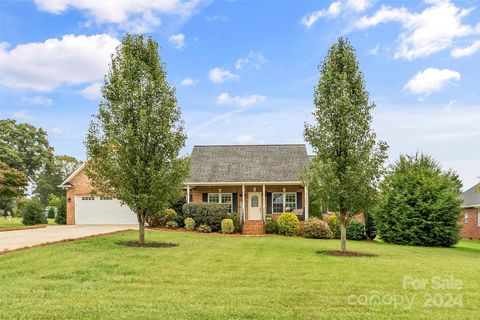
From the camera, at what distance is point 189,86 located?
19.3 meters

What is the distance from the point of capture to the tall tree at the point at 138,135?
15.3 metres

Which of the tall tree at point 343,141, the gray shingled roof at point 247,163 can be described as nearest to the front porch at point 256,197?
the gray shingled roof at point 247,163

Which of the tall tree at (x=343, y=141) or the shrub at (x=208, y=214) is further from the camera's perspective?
the shrub at (x=208, y=214)

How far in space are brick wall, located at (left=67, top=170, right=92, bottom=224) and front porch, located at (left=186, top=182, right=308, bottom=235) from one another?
308 inches

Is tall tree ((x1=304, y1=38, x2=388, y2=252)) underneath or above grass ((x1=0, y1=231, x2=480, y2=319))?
above

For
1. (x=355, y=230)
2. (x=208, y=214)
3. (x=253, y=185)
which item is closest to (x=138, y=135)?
(x=208, y=214)

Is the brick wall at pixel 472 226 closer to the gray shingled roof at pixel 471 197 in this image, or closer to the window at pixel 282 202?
the gray shingled roof at pixel 471 197

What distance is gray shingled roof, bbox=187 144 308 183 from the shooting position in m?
26.5

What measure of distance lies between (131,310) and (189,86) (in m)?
14.0

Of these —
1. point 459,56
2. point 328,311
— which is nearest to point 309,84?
point 459,56

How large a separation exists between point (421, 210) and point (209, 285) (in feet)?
60.9

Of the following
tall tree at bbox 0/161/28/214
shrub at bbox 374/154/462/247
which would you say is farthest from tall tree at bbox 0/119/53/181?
shrub at bbox 374/154/462/247

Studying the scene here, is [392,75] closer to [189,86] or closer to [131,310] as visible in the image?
[189,86]

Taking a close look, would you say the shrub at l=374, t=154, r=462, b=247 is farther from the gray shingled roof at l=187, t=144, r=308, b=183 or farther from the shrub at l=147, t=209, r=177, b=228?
the shrub at l=147, t=209, r=177, b=228
